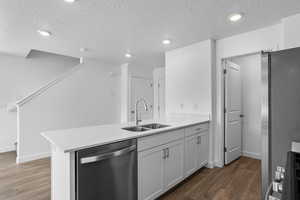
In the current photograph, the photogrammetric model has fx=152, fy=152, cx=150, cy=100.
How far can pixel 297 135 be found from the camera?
3.56 feet

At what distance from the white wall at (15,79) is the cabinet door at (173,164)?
4422mm

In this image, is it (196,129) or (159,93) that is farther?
(159,93)

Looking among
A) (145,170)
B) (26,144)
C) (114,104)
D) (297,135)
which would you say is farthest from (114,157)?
(114,104)

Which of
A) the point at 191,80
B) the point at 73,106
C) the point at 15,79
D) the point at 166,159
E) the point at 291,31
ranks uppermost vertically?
the point at 291,31

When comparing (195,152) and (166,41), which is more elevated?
(166,41)

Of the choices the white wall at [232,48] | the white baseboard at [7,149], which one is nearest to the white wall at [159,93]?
the white wall at [232,48]

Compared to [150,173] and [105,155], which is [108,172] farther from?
[150,173]

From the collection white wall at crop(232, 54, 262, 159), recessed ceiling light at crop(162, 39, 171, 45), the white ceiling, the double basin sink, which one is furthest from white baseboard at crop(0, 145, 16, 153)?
white wall at crop(232, 54, 262, 159)

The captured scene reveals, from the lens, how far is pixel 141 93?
5.16 metres

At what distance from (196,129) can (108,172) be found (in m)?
1.66

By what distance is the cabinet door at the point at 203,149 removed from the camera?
8.81 feet

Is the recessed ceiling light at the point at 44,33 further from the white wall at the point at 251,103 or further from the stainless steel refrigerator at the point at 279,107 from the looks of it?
the white wall at the point at 251,103

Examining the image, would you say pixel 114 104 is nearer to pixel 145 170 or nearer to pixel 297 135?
pixel 145 170

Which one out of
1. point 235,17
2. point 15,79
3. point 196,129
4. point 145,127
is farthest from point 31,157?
point 235,17
